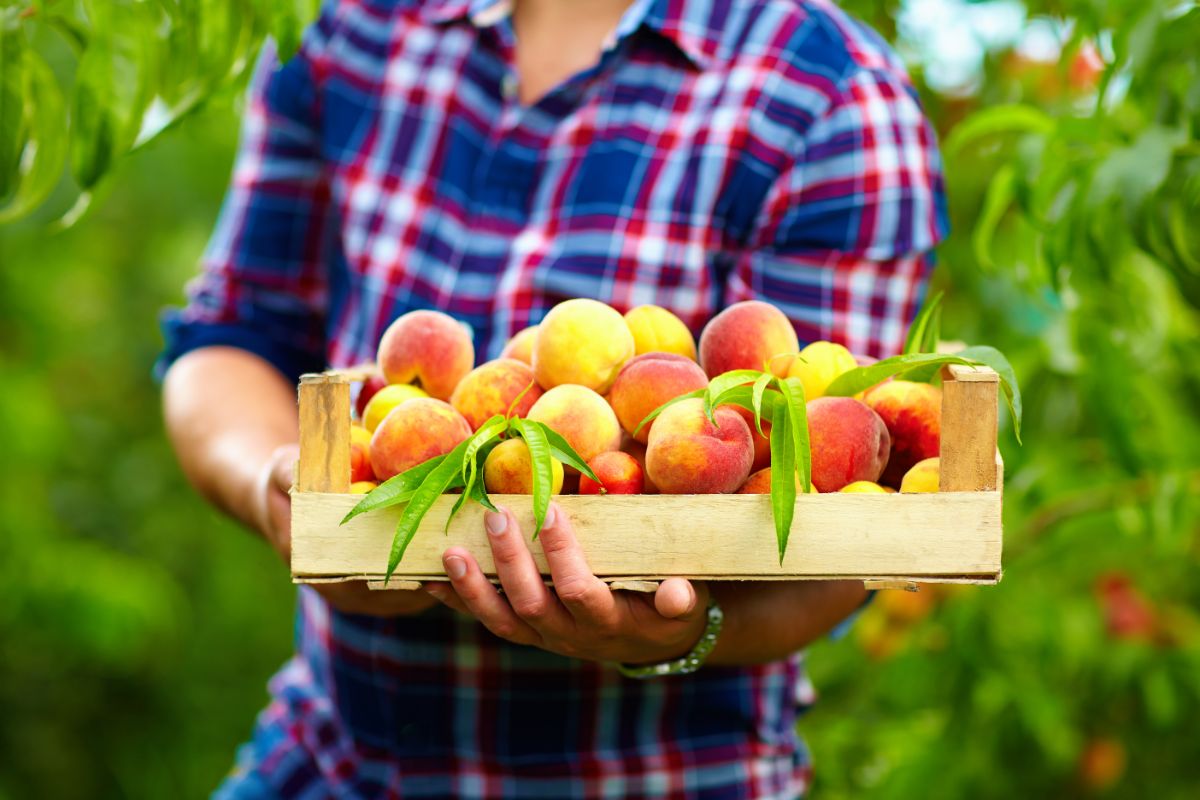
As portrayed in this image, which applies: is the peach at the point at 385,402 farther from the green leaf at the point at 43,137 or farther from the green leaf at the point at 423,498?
the green leaf at the point at 43,137

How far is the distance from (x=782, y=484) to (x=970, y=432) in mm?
135

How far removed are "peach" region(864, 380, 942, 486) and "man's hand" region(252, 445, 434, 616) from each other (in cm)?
38

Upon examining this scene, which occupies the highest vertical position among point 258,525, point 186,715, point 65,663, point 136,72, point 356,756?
point 136,72

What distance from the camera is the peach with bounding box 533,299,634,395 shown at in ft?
2.91

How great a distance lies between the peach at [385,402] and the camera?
919mm

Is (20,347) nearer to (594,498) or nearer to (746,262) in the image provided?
(746,262)

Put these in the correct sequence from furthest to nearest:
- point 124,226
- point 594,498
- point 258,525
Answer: point 124,226 < point 258,525 < point 594,498

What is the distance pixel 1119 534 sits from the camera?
1.53 metres

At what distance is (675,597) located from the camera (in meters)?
0.80

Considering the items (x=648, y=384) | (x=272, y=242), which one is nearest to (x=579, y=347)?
(x=648, y=384)

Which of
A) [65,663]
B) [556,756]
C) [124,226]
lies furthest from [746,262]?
[124,226]

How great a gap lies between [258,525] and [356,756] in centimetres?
29

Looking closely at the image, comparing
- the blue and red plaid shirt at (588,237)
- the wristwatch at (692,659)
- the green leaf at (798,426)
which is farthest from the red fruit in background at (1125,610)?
the green leaf at (798,426)

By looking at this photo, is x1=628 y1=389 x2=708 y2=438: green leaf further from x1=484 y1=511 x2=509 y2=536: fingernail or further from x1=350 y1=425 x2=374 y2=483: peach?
x1=350 y1=425 x2=374 y2=483: peach
